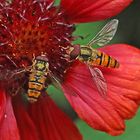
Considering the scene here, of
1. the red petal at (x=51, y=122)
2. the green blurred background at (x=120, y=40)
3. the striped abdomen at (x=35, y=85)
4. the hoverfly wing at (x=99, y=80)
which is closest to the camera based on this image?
the striped abdomen at (x=35, y=85)

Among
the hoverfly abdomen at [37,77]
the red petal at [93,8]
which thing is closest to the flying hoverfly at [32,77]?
the hoverfly abdomen at [37,77]

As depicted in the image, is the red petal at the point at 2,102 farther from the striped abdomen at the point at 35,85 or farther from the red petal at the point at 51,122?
the red petal at the point at 51,122

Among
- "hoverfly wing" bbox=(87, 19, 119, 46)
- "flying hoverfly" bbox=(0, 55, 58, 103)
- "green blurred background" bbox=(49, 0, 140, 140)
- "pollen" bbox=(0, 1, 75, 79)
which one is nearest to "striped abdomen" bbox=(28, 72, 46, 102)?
"flying hoverfly" bbox=(0, 55, 58, 103)

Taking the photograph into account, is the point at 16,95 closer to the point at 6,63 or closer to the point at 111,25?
the point at 6,63

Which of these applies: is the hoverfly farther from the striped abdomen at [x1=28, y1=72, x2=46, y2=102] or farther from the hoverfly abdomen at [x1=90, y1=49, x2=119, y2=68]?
the striped abdomen at [x1=28, y1=72, x2=46, y2=102]

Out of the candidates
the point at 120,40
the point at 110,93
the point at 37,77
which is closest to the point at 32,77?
the point at 37,77

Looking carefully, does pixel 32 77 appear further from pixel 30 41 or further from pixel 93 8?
pixel 93 8
